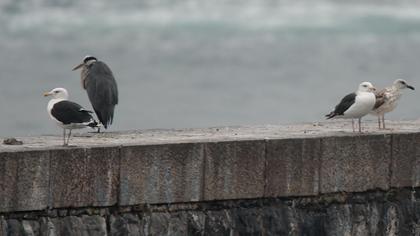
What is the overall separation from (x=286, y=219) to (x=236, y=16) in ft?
190

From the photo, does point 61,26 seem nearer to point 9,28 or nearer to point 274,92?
point 9,28

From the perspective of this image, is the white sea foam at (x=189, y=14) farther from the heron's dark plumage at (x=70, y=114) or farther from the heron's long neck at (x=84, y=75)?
the heron's dark plumage at (x=70, y=114)

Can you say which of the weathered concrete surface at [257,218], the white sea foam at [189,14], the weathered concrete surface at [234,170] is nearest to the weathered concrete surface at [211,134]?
the weathered concrete surface at [234,170]

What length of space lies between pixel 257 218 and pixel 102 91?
3.89 m

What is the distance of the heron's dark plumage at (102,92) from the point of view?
48.4 feet

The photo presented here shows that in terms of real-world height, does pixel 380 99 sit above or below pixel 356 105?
above

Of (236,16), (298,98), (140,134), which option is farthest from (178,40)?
(140,134)

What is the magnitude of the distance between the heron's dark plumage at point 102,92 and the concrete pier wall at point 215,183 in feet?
7.30

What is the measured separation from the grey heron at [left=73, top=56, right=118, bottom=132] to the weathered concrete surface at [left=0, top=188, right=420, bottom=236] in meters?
3.34

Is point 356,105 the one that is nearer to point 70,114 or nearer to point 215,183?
point 215,183

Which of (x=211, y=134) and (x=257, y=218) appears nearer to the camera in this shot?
(x=257, y=218)

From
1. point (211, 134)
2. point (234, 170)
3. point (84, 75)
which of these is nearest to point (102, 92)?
point (84, 75)

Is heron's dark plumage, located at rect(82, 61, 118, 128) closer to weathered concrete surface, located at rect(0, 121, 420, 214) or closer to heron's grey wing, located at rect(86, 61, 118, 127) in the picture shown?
heron's grey wing, located at rect(86, 61, 118, 127)

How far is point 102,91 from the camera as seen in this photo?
14875 mm
